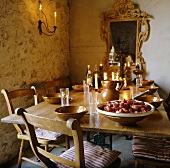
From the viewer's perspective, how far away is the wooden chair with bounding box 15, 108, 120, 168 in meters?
1.10

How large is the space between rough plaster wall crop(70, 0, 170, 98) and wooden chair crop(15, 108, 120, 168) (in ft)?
7.41

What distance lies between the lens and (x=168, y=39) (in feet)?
11.1

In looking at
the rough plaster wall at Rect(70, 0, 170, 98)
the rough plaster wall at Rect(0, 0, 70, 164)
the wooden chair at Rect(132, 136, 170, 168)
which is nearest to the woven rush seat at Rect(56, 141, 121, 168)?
the wooden chair at Rect(132, 136, 170, 168)

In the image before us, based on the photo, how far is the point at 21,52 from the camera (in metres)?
2.60

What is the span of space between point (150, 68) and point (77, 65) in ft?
4.18

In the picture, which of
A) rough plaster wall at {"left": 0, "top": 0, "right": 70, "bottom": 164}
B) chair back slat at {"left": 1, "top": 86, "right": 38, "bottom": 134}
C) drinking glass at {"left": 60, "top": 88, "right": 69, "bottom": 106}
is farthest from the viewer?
rough plaster wall at {"left": 0, "top": 0, "right": 70, "bottom": 164}

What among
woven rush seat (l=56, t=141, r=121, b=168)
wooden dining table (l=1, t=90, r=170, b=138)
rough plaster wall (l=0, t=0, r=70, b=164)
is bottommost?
woven rush seat (l=56, t=141, r=121, b=168)

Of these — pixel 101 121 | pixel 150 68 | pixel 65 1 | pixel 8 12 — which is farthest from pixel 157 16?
pixel 101 121

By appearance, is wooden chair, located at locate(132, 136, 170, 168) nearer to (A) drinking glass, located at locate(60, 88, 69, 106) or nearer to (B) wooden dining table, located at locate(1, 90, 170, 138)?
(B) wooden dining table, located at locate(1, 90, 170, 138)

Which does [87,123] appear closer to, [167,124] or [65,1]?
[167,124]

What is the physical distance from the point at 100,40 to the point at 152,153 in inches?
99.4

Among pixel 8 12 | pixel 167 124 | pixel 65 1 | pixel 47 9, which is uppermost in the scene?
pixel 65 1

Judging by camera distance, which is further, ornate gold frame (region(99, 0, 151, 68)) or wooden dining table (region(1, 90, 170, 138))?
ornate gold frame (region(99, 0, 151, 68))

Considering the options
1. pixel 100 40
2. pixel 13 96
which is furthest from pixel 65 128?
pixel 100 40
